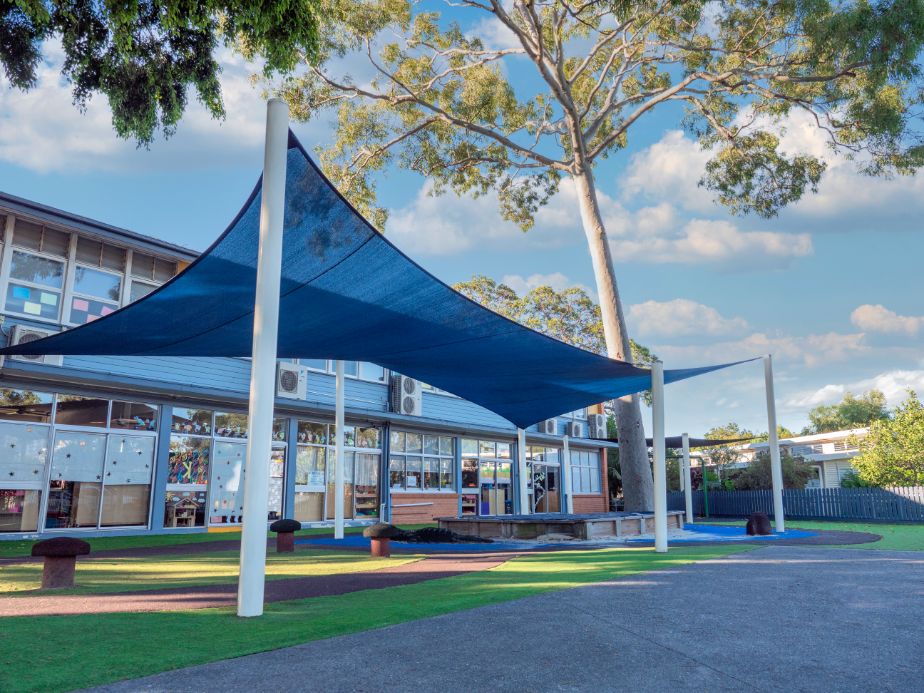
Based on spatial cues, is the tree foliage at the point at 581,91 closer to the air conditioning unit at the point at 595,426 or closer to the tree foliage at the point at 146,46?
the tree foliage at the point at 146,46

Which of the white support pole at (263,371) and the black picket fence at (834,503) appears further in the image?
the black picket fence at (834,503)

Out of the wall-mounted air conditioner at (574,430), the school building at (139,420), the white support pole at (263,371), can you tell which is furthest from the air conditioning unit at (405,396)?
the white support pole at (263,371)

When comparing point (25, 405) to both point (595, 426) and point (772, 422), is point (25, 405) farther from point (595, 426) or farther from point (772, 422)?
point (595, 426)

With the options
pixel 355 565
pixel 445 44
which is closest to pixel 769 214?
pixel 445 44

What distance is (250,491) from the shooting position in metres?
3.76

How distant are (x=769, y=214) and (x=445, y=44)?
8056 mm

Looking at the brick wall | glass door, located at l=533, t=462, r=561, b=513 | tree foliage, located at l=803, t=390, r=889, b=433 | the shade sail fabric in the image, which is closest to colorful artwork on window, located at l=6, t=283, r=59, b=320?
the shade sail fabric

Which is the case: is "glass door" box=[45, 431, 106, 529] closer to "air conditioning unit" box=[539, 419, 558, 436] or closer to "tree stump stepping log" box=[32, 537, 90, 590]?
"tree stump stepping log" box=[32, 537, 90, 590]

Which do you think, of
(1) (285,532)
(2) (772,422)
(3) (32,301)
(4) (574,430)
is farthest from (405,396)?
(4) (574,430)

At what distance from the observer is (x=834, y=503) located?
17.1 meters

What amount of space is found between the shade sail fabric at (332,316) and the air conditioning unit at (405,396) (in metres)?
7.06

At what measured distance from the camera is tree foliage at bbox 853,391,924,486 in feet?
55.1

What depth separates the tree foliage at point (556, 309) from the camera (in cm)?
2928

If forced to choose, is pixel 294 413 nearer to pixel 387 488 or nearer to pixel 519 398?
pixel 387 488
